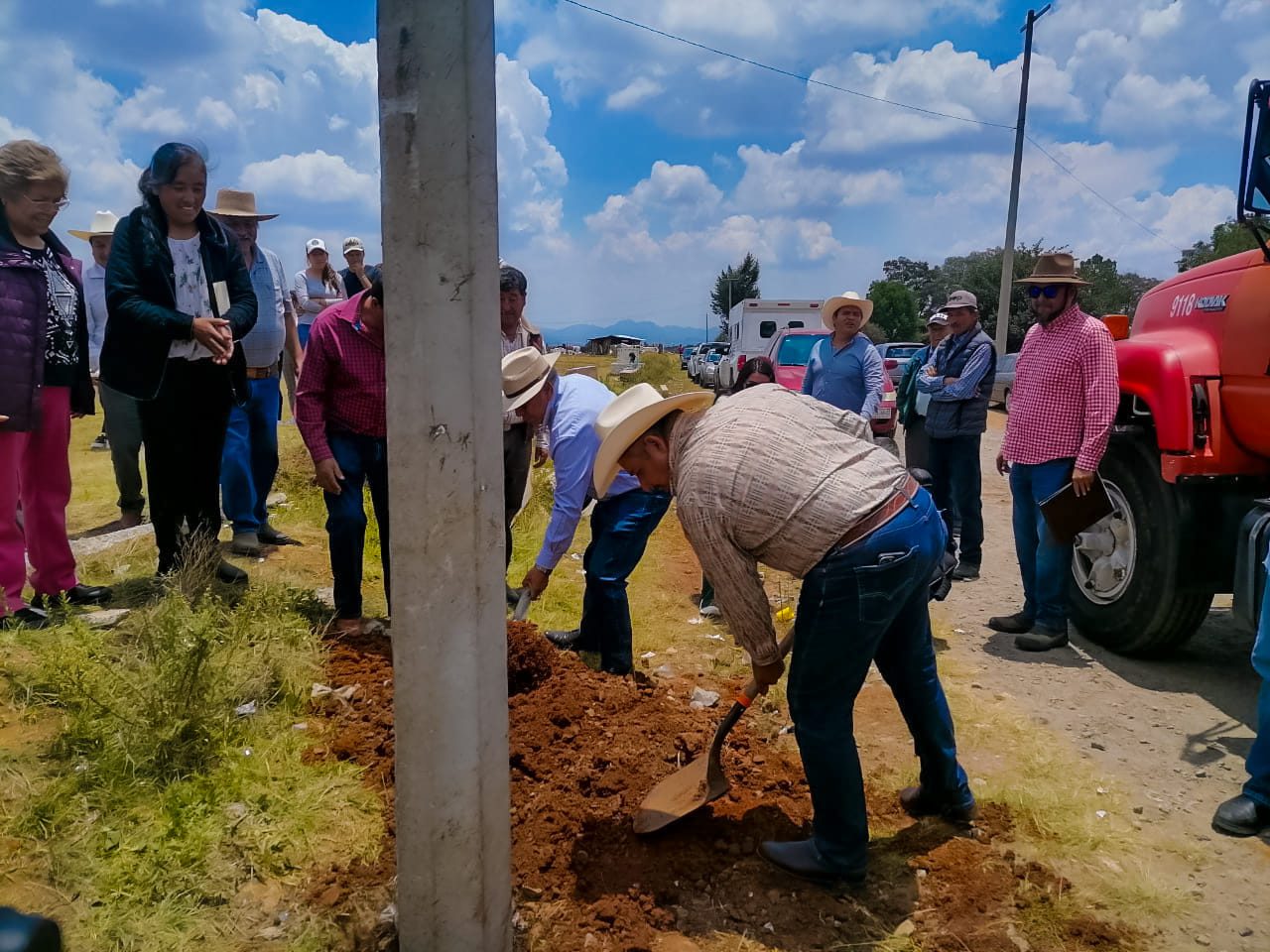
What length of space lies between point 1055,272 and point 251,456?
489cm

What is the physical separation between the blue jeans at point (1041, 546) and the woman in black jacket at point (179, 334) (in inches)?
162

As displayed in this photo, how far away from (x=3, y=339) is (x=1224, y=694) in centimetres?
576

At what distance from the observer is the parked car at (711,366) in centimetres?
2976

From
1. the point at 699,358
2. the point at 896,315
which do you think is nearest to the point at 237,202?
the point at 699,358

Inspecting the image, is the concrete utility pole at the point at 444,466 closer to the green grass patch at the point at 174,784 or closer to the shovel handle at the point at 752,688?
Answer: the green grass patch at the point at 174,784

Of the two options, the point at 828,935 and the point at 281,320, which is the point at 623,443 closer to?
the point at 828,935

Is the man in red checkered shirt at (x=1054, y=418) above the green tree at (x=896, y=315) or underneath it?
underneath

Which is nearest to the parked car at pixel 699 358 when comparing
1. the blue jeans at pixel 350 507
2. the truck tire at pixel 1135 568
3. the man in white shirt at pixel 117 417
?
the man in white shirt at pixel 117 417

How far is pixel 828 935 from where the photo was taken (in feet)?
8.21

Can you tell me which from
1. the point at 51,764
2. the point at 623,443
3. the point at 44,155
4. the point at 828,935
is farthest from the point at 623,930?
the point at 44,155

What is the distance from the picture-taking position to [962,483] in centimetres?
616

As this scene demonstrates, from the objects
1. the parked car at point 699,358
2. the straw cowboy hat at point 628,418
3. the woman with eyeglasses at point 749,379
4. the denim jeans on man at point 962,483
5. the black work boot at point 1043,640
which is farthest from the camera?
the parked car at point 699,358

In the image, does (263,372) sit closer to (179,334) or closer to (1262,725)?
(179,334)

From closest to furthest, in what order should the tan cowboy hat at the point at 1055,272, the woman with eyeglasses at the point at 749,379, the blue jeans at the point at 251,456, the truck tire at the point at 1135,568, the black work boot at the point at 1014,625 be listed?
the truck tire at the point at 1135,568 → the tan cowboy hat at the point at 1055,272 → the black work boot at the point at 1014,625 → the blue jeans at the point at 251,456 → the woman with eyeglasses at the point at 749,379
